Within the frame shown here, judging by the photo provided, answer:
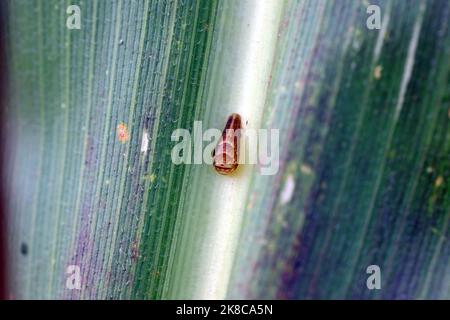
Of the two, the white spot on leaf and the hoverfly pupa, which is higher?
the hoverfly pupa

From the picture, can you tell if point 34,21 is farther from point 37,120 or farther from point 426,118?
point 426,118

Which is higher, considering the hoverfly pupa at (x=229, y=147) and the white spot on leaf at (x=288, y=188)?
the hoverfly pupa at (x=229, y=147)

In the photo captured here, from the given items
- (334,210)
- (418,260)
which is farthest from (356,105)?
(418,260)

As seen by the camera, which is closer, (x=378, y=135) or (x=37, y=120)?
(x=378, y=135)
